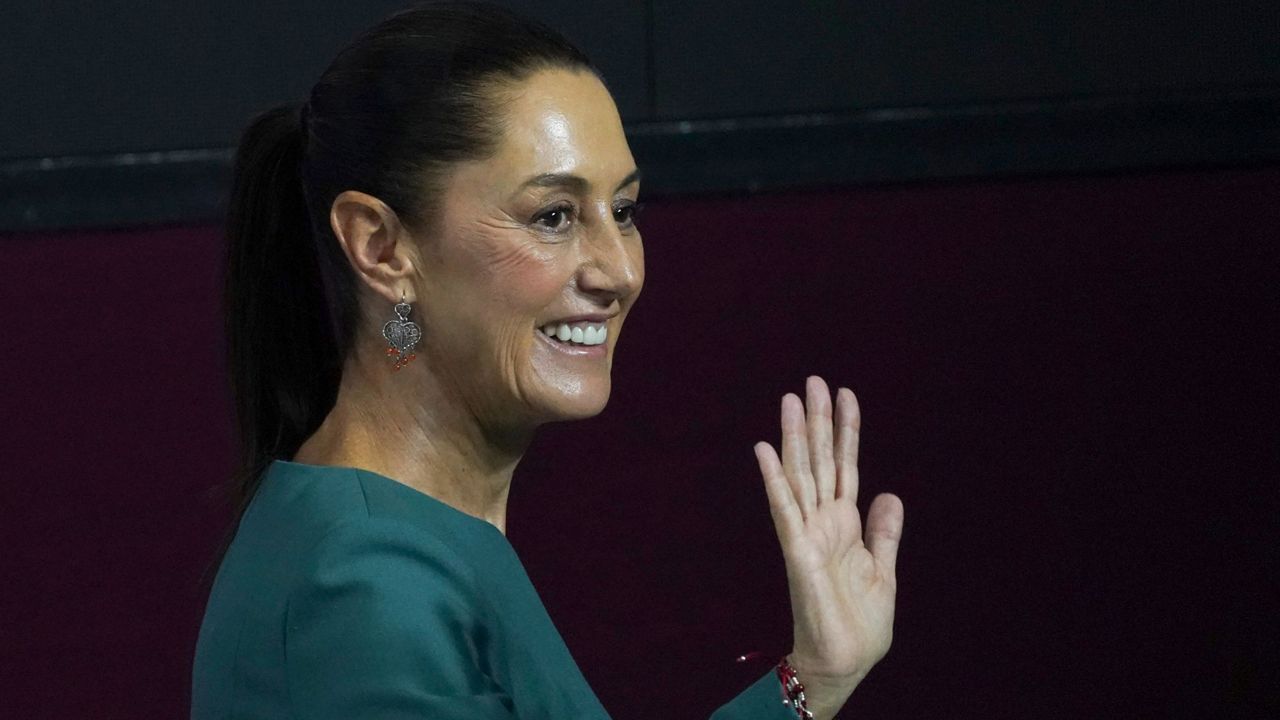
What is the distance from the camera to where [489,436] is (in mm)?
1394

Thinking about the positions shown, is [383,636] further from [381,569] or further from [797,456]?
[797,456]

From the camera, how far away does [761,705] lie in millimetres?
1309

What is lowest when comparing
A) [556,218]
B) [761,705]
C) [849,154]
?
[761,705]

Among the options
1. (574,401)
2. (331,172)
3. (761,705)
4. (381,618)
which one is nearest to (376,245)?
(331,172)

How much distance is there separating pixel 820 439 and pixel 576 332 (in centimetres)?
20

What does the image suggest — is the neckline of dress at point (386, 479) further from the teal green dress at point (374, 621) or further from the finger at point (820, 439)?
the finger at point (820, 439)

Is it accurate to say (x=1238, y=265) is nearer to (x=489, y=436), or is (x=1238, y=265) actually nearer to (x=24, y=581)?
(x=489, y=436)

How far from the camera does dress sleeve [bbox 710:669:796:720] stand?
1305 millimetres


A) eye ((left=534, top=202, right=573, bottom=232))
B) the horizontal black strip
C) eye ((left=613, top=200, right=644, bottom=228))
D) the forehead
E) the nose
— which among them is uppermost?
the forehead

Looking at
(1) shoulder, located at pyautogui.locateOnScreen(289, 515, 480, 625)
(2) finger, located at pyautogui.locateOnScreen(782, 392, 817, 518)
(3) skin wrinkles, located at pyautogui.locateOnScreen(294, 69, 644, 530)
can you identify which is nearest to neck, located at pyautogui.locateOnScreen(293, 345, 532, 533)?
(3) skin wrinkles, located at pyautogui.locateOnScreen(294, 69, 644, 530)

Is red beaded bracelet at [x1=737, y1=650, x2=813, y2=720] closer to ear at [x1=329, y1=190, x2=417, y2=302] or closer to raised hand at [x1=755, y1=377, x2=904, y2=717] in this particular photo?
raised hand at [x1=755, y1=377, x2=904, y2=717]

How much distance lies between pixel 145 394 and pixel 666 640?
2.37ft

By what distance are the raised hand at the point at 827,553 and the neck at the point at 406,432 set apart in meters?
0.22

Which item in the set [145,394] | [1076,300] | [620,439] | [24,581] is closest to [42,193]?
[145,394]
